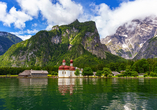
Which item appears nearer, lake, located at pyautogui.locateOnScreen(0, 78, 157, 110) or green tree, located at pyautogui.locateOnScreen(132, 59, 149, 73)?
lake, located at pyautogui.locateOnScreen(0, 78, 157, 110)

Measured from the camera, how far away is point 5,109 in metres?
19.2

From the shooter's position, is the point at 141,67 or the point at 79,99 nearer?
the point at 79,99

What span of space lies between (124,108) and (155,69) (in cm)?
12456

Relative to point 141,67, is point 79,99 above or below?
below

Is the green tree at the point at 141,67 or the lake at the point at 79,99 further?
the green tree at the point at 141,67

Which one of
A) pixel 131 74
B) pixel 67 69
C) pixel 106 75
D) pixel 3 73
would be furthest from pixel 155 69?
pixel 3 73

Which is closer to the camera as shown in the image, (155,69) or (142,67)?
(155,69)

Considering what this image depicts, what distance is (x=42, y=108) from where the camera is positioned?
64.3 feet

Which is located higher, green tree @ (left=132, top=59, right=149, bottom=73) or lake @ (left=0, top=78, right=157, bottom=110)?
green tree @ (left=132, top=59, right=149, bottom=73)

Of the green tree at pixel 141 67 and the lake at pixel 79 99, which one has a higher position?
the green tree at pixel 141 67

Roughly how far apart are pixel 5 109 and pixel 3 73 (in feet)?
581

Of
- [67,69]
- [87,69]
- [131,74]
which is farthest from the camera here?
[67,69]

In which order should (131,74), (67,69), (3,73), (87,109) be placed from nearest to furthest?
(87,109)
(131,74)
(67,69)
(3,73)

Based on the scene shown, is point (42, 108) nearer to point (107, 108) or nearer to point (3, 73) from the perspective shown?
point (107, 108)
